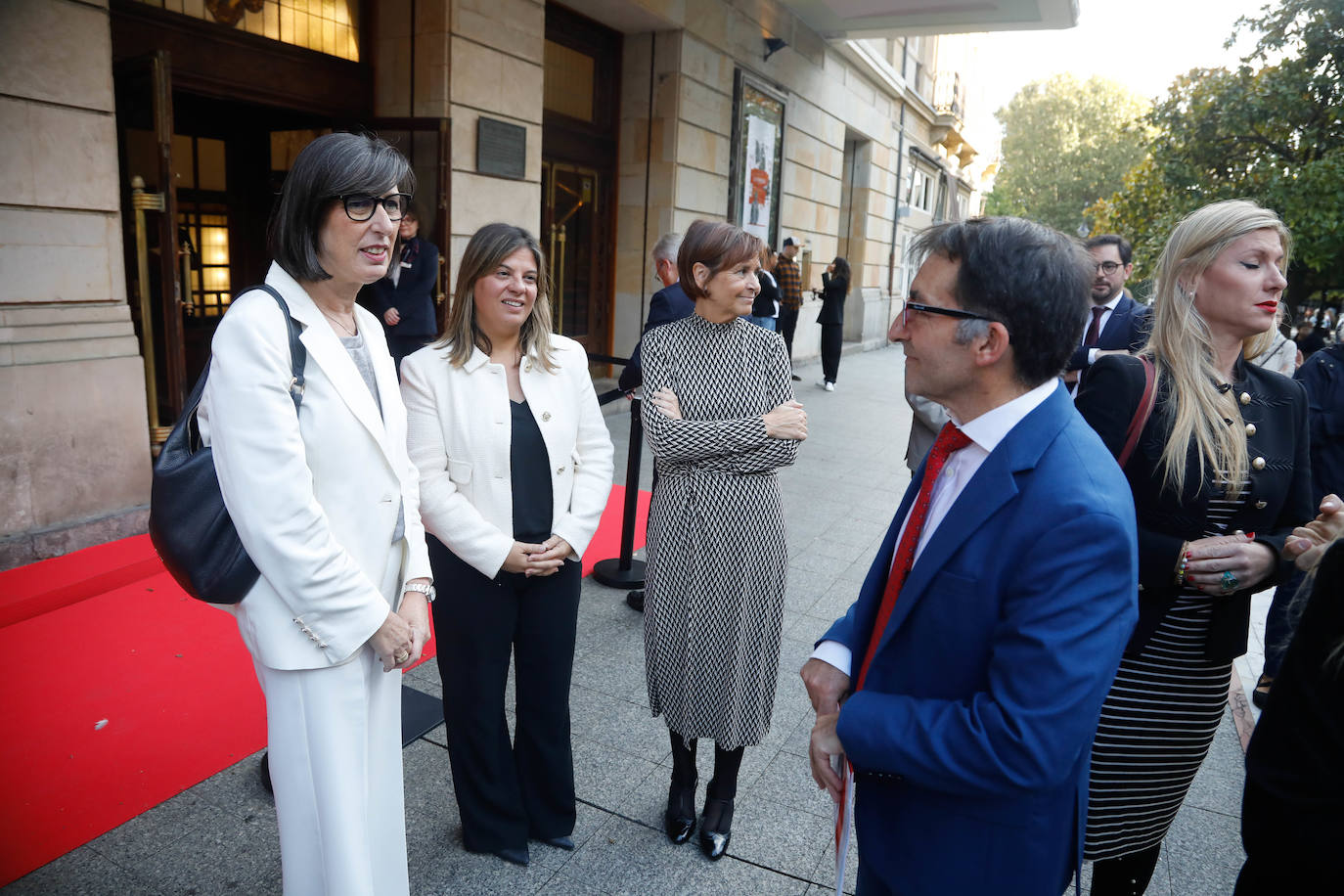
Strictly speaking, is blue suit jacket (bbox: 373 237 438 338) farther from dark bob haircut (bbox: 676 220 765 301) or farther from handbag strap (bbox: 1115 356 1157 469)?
handbag strap (bbox: 1115 356 1157 469)

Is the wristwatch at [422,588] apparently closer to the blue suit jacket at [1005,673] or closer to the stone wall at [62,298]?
the blue suit jacket at [1005,673]

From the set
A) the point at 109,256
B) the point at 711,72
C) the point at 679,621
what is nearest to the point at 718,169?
the point at 711,72

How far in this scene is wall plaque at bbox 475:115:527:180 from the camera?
7.75 meters

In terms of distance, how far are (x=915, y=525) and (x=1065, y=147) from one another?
46377 mm

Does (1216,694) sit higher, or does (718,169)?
(718,169)

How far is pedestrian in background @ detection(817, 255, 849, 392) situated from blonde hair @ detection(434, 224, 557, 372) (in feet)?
37.3

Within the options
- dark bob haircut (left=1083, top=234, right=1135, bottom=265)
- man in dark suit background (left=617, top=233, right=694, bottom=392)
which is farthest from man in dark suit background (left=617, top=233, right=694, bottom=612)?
dark bob haircut (left=1083, top=234, right=1135, bottom=265)

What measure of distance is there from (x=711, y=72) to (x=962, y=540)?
11.3m

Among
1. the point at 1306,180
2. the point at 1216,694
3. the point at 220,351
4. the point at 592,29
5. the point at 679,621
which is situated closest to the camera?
the point at 220,351

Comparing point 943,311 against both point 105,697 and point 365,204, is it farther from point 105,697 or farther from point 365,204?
point 105,697

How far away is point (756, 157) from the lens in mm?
13125

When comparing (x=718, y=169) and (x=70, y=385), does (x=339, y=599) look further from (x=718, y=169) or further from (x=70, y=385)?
(x=718, y=169)

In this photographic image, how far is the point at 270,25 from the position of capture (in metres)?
6.64

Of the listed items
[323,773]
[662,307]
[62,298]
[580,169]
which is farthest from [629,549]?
[580,169]
